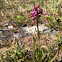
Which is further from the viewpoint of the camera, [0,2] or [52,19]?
[0,2]

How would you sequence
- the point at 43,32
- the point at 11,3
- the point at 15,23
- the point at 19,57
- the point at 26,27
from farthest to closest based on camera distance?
the point at 11,3, the point at 15,23, the point at 26,27, the point at 43,32, the point at 19,57

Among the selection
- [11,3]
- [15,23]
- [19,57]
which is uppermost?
[11,3]

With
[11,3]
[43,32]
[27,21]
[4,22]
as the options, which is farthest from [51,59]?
[11,3]

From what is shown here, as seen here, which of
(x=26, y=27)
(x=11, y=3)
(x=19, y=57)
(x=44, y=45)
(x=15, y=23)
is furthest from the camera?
(x=11, y=3)

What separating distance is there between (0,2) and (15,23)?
7.56 feet

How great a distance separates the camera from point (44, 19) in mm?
3305

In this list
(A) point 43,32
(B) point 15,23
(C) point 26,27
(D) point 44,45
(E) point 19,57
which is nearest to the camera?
(E) point 19,57

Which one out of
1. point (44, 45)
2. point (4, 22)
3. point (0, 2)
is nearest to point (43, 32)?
point (44, 45)

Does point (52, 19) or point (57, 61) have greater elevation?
point (52, 19)

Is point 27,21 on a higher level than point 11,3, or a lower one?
lower

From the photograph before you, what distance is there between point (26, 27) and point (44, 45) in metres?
1.11

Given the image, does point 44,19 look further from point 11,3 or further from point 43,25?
point 11,3

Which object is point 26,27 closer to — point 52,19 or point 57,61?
point 52,19

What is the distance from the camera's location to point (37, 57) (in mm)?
1632
